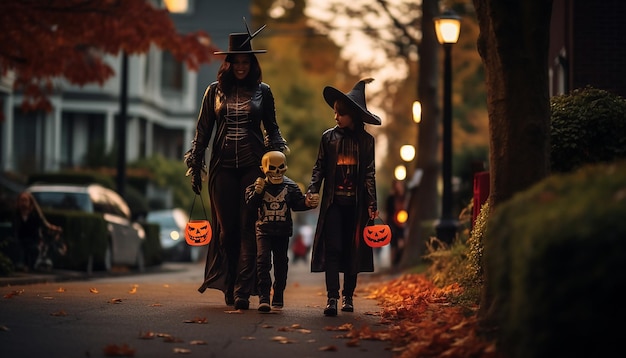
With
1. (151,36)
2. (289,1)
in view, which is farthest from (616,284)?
(289,1)

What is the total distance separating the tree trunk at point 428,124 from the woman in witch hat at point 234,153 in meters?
15.5

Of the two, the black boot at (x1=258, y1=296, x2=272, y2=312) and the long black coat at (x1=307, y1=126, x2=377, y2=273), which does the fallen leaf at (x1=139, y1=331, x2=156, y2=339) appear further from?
the long black coat at (x1=307, y1=126, x2=377, y2=273)

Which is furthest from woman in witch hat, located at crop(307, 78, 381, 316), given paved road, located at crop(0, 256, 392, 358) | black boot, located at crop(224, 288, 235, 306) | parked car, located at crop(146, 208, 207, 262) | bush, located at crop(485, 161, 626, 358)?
parked car, located at crop(146, 208, 207, 262)

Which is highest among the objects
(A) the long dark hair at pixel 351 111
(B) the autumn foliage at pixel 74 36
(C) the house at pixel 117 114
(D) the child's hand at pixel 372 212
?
(C) the house at pixel 117 114

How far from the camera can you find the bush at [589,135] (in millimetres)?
11727

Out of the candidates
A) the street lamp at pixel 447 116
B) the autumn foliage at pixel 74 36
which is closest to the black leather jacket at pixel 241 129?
the street lamp at pixel 447 116

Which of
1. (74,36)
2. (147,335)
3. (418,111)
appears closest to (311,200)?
(147,335)

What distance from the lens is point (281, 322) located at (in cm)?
1048

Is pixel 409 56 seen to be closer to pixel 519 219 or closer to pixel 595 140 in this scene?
pixel 595 140

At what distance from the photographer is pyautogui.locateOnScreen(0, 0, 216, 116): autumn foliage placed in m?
21.9

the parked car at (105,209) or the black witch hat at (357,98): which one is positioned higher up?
the black witch hat at (357,98)

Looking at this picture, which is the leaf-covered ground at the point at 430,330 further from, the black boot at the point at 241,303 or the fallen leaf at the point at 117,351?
the fallen leaf at the point at 117,351

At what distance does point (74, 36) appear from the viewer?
74.2 ft

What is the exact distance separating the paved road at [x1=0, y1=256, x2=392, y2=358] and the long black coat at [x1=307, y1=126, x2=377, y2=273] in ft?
1.48
